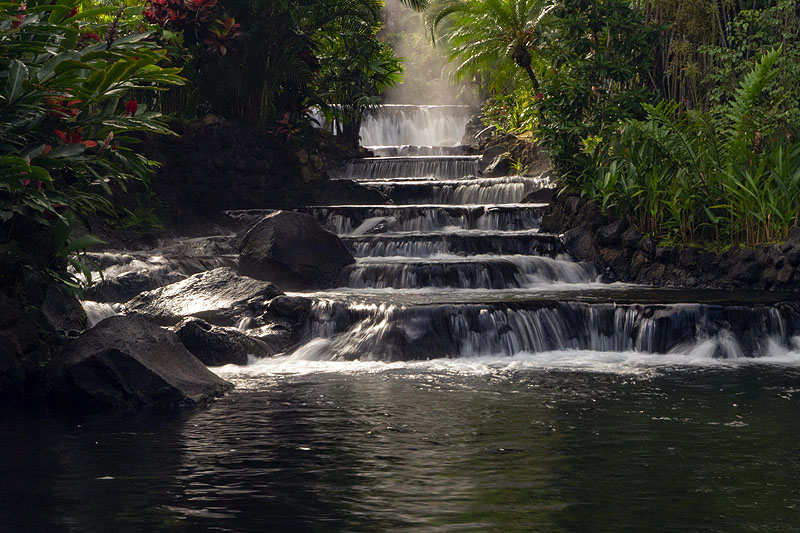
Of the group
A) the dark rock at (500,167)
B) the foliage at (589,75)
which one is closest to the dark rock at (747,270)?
the foliage at (589,75)

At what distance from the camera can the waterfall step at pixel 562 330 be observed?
1198cm

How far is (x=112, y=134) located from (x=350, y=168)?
1610 centimetres

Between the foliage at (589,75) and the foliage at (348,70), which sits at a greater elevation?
the foliage at (348,70)

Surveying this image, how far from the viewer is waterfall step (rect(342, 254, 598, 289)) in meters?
15.6

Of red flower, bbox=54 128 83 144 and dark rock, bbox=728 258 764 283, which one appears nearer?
red flower, bbox=54 128 83 144

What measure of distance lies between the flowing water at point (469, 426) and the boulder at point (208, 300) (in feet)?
2.27

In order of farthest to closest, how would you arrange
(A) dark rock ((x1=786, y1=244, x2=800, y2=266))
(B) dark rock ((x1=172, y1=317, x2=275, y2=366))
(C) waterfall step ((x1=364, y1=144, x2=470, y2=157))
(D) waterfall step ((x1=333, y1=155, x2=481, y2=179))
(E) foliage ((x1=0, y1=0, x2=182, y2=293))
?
(C) waterfall step ((x1=364, y1=144, x2=470, y2=157)) < (D) waterfall step ((x1=333, y1=155, x2=481, y2=179)) < (A) dark rock ((x1=786, y1=244, x2=800, y2=266)) < (B) dark rock ((x1=172, y1=317, x2=275, y2=366)) < (E) foliage ((x1=0, y1=0, x2=182, y2=293))

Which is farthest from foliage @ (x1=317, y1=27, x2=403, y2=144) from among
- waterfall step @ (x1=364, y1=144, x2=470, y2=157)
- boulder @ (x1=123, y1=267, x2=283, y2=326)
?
boulder @ (x1=123, y1=267, x2=283, y2=326)

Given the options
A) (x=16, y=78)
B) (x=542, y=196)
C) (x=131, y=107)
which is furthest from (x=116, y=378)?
(x=542, y=196)

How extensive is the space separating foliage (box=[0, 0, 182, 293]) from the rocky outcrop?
8.80 m

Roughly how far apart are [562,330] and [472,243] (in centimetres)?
498

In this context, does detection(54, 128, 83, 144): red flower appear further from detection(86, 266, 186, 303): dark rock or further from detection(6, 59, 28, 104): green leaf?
detection(86, 266, 186, 303): dark rock

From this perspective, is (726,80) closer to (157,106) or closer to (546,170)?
(546,170)

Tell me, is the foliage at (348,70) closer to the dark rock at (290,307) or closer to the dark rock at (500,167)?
the dark rock at (500,167)
